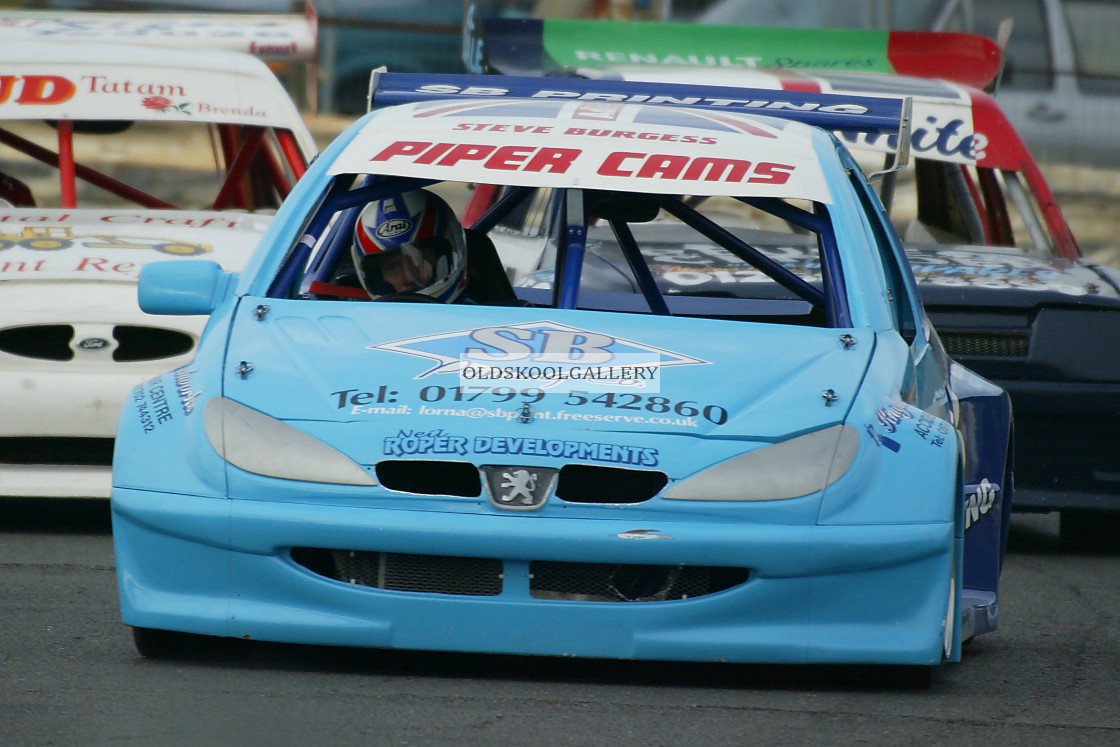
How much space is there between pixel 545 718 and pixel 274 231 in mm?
1696

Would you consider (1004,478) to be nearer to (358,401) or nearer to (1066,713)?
(1066,713)

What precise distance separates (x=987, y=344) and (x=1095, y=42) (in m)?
9.85

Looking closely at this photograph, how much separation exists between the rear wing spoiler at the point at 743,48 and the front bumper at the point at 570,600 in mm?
4851

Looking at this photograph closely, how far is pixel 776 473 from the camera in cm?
425

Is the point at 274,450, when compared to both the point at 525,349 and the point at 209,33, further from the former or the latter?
the point at 209,33

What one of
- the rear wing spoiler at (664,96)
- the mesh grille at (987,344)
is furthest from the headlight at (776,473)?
the mesh grille at (987,344)

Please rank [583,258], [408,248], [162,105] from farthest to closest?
[162,105] → [583,258] → [408,248]

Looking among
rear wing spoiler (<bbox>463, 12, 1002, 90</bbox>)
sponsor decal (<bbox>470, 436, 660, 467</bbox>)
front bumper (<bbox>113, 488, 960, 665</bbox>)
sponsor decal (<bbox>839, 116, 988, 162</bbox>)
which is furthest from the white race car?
sponsor decal (<bbox>839, 116, 988, 162</bbox>)

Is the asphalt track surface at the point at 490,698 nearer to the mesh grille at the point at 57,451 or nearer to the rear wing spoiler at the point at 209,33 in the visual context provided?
the mesh grille at the point at 57,451

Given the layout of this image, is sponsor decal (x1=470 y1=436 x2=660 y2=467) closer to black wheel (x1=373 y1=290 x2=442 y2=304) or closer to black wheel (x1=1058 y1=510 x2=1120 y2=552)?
black wheel (x1=373 y1=290 x2=442 y2=304)

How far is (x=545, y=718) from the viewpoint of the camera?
4066 millimetres

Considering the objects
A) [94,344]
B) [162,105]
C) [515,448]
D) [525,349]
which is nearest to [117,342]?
[94,344]

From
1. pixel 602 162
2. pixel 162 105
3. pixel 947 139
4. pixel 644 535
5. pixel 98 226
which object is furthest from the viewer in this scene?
pixel 162 105

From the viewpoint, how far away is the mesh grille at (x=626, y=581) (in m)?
4.24
